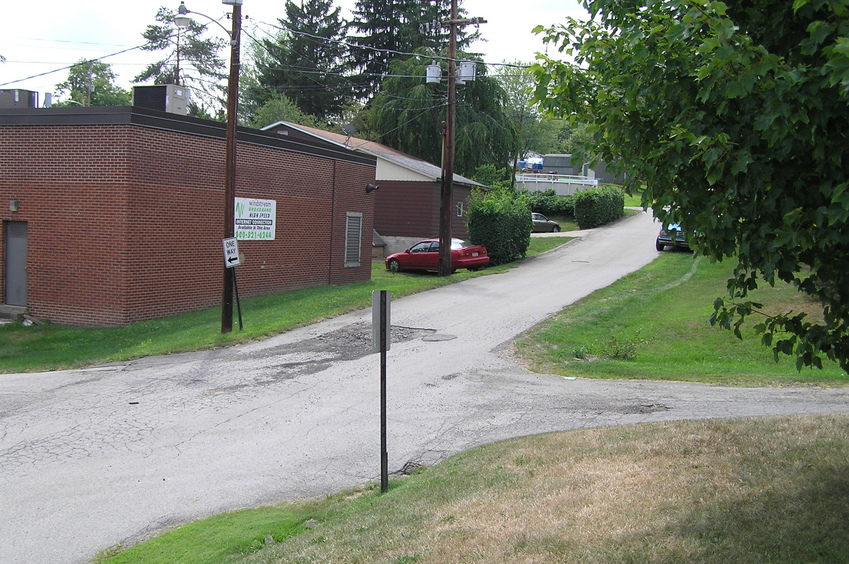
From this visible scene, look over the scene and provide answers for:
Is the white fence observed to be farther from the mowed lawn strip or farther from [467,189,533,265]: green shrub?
the mowed lawn strip

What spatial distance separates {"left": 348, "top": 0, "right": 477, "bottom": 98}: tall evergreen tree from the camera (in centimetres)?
5688

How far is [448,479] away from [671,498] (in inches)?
93.2

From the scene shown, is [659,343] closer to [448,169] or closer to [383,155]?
[448,169]

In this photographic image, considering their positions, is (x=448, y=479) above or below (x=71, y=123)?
below

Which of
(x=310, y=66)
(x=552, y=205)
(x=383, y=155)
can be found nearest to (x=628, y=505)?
(x=383, y=155)

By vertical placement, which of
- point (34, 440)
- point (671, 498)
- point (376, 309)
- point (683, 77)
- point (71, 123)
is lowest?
point (34, 440)

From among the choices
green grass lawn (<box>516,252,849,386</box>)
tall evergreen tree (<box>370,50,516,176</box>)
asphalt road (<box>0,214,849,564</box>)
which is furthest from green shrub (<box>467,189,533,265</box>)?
asphalt road (<box>0,214,849,564</box>)

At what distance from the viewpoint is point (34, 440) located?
390 inches

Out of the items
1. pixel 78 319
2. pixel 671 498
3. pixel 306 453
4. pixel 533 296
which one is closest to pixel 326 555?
pixel 671 498

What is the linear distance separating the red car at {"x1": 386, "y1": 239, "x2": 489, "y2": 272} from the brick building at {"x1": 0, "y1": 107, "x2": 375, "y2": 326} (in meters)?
9.72

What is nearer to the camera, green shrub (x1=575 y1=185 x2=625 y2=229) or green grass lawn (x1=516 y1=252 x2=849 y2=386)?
green grass lawn (x1=516 y1=252 x2=849 y2=386)

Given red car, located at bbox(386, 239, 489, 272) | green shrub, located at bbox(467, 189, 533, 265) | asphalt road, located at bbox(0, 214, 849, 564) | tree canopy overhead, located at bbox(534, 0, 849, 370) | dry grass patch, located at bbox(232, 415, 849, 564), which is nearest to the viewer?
tree canopy overhead, located at bbox(534, 0, 849, 370)

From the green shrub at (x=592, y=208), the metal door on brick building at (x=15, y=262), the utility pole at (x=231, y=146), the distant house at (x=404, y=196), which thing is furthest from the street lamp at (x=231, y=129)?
the green shrub at (x=592, y=208)

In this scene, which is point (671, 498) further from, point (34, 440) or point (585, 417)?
point (34, 440)
